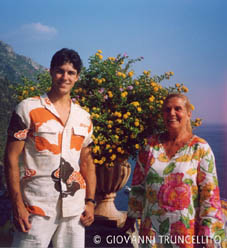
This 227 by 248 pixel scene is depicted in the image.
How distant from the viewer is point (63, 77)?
5.74 feet

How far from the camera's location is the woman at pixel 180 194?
1.68 metres

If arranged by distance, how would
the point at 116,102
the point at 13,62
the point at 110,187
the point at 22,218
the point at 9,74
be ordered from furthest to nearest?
1. the point at 13,62
2. the point at 9,74
3. the point at 110,187
4. the point at 116,102
5. the point at 22,218

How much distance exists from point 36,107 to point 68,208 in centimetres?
57

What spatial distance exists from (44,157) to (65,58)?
1.87 feet

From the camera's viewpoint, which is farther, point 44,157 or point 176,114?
point 176,114

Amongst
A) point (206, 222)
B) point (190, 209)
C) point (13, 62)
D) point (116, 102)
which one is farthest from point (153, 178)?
point (13, 62)

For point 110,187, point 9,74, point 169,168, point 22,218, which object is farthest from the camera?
point 9,74

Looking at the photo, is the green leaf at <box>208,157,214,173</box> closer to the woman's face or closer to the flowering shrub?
the woman's face

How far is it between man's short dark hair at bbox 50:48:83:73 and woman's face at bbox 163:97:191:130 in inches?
23.2

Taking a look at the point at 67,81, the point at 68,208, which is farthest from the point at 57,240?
the point at 67,81

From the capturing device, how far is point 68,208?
168 centimetres

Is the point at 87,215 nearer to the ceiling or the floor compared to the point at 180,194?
nearer to the floor

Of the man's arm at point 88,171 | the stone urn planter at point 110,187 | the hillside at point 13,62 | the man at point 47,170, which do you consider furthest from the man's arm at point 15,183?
the hillside at point 13,62

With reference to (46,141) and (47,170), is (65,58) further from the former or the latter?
(47,170)
